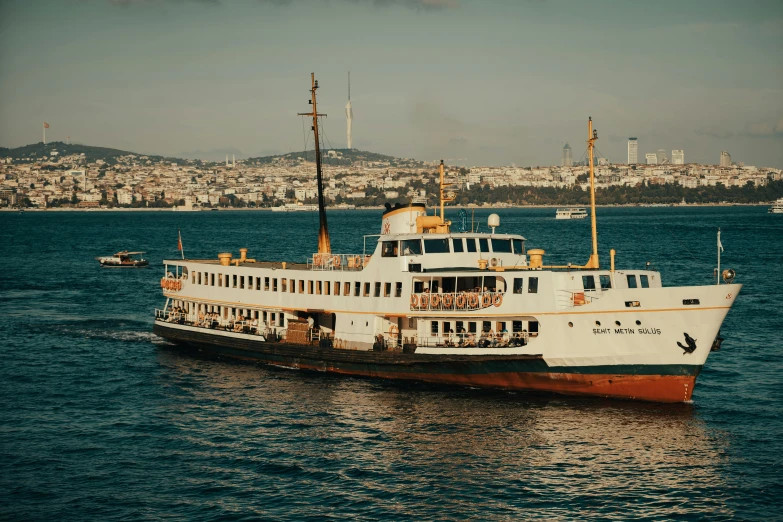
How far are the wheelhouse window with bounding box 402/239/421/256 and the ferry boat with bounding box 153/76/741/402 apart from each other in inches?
3.1

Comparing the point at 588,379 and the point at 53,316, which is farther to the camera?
the point at 53,316

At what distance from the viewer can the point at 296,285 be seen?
38.2 m

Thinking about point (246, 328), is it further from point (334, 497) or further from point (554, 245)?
point (554, 245)

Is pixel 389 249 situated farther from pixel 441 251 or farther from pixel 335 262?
pixel 335 262

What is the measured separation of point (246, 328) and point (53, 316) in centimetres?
1905

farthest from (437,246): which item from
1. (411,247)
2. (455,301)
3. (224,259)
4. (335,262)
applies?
Result: (224,259)

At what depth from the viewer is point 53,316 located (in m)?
53.1

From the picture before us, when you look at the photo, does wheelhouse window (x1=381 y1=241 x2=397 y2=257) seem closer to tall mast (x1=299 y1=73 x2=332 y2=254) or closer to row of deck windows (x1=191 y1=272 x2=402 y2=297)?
row of deck windows (x1=191 y1=272 x2=402 y2=297)

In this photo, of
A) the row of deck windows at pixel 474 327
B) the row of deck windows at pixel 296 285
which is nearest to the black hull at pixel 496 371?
the row of deck windows at pixel 474 327

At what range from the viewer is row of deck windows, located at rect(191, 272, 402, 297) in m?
35.5

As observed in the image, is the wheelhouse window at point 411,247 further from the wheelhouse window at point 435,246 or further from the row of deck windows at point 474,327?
the row of deck windows at point 474,327

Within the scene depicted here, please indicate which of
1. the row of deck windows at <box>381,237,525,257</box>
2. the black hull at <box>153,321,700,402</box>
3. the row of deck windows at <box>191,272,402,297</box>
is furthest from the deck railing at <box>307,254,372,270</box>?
the black hull at <box>153,321,700,402</box>

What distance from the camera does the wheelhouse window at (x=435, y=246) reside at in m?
35.2

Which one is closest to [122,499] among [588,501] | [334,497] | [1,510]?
[1,510]
